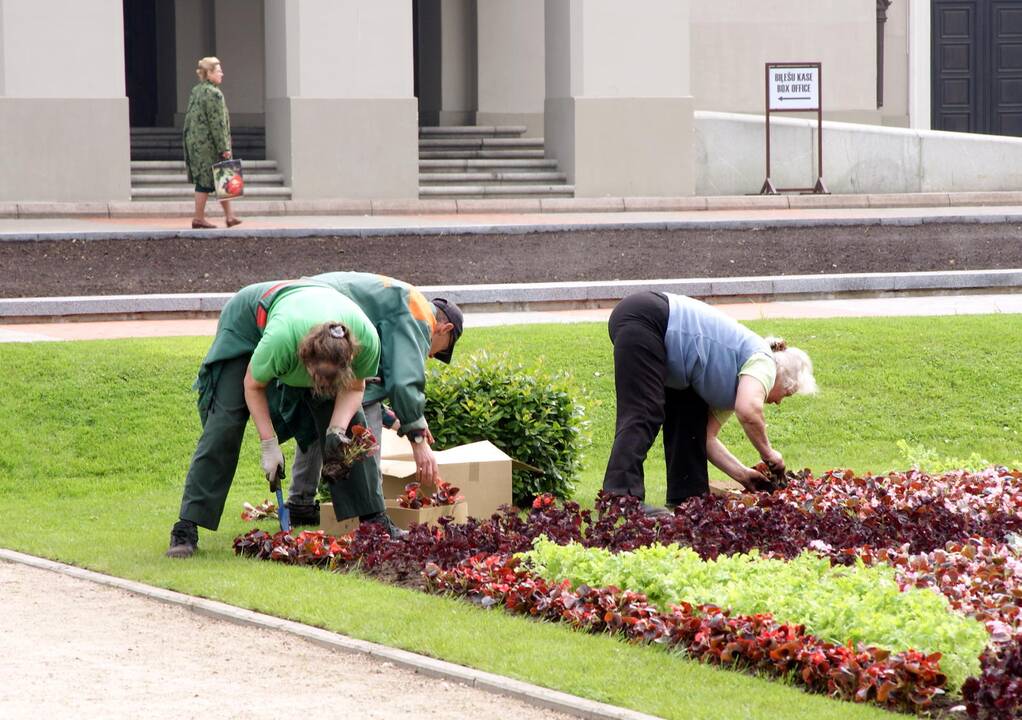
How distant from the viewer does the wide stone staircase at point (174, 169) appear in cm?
2086

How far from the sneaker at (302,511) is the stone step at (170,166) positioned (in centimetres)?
→ 1410

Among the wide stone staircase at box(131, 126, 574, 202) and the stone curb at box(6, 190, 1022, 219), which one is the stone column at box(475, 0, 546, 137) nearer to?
→ the wide stone staircase at box(131, 126, 574, 202)

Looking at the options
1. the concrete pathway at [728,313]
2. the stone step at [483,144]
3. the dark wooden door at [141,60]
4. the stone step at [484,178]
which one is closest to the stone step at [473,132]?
the stone step at [483,144]

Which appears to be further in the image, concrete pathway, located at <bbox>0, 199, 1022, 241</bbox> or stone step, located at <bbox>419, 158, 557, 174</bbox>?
stone step, located at <bbox>419, 158, 557, 174</bbox>

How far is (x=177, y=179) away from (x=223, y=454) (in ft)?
48.2

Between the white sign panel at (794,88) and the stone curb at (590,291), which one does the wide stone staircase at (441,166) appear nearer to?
the white sign panel at (794,88)

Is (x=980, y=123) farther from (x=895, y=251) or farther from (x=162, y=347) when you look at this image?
(x=162, y=347)

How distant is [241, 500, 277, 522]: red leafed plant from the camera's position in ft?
27.2

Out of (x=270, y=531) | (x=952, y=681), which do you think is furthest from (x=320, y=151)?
(x=952, y=681)

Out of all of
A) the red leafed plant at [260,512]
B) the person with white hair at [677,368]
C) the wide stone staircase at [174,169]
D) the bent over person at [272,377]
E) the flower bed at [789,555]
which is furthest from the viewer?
the wide stone staircase at [174,169]

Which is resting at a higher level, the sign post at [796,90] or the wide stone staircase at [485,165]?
the sign post at [796,90]

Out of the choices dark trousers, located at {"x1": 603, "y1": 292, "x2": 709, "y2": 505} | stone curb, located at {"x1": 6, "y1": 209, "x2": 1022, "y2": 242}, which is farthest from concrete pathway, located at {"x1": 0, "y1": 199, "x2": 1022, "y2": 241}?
dark trousers, located at {"x1": 603, "y1": 292, "x2": 709, "y2": 505}

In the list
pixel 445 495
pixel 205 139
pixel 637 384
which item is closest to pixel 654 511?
pixel 637 384

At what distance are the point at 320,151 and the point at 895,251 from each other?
789 cm
